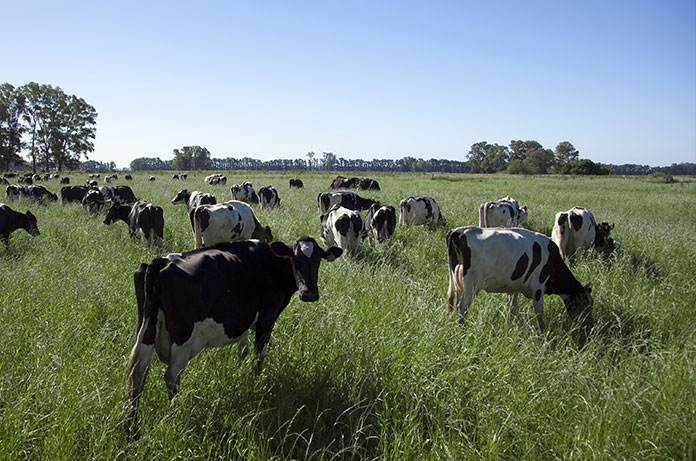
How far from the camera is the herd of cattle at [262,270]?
337 cm

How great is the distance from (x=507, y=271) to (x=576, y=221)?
481 cm

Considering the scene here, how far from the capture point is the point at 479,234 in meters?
5.86

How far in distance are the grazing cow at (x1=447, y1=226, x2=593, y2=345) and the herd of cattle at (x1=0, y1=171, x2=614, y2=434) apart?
0.05 feet

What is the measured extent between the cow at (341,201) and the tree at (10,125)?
202 feet

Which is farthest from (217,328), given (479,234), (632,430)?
(479,234)

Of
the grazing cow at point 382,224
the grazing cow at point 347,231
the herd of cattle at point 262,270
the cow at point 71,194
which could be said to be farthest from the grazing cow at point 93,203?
the grazing cow at point 382,224

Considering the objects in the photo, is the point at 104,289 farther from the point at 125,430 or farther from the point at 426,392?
the point at 426,392

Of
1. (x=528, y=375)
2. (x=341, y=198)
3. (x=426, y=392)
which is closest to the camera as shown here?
(x=426, y=392)

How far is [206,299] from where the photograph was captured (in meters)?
3.48

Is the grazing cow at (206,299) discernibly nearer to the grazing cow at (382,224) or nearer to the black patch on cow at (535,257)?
the black patch on cow at (535,257)

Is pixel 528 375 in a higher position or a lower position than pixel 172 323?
lower

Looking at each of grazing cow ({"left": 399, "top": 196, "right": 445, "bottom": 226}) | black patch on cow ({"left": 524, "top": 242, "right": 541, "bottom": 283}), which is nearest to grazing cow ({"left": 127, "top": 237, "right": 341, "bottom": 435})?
black patch on cow ({"left": 524, "top": 242, "right": 541, "bottom": 283})

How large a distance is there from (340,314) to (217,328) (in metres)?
1.73

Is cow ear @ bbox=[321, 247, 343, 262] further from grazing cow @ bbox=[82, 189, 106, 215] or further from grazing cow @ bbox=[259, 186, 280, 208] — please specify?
grazing cow @ bbox=[259, 186, 280, 208]
